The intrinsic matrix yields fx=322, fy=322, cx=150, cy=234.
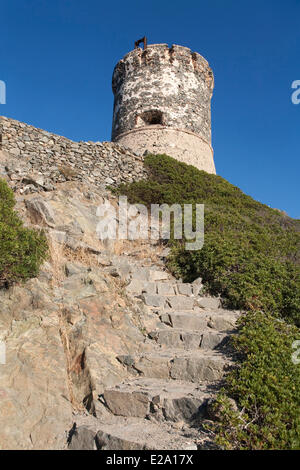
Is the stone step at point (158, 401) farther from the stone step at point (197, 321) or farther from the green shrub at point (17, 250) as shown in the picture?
the green shrub at point (17, 250)

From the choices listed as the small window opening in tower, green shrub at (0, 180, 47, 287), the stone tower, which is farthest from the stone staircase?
the small window opening in tower

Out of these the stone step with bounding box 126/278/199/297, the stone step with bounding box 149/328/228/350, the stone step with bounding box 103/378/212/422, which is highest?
the stone step with bounding box 126/278/199/297

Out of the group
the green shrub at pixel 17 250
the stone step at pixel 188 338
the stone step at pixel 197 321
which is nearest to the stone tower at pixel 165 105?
the stone step at pixel 197 321

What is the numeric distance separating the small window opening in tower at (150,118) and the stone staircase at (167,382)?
11784mm

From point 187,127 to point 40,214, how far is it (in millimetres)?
11424

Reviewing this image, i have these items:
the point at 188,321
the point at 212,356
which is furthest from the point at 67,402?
the point at 188,321

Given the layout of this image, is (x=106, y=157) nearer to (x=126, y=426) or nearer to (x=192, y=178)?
(x=192, y=178)

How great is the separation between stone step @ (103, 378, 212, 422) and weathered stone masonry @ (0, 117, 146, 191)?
21.9ft

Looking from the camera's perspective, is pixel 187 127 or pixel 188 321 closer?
pixel 188 321

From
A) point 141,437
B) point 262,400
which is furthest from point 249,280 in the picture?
point 141,437

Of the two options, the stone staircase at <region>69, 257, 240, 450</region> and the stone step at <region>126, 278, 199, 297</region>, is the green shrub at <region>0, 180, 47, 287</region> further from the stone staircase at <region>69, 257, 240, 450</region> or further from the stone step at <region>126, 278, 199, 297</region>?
the stone step at <region>126, 278, 199, 297</region>

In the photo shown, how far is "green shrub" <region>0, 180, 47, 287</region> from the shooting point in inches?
169

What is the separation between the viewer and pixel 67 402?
3471mm

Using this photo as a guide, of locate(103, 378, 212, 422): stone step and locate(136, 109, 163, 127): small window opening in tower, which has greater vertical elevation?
locate(136, 109, 163, 127): small window opening in tower
